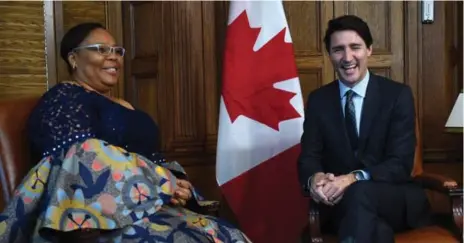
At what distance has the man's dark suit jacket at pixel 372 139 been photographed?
204cm

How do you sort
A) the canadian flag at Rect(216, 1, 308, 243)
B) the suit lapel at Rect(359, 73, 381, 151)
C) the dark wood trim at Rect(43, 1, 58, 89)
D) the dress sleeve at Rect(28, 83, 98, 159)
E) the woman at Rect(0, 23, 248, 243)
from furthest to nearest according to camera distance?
1. the dark wood trim at Rect(43, 1, 58, 89)
2. the canadian flag at Rect(216, 1, 308, 243)
3. the suit lapel at Rect(359, 73, 381, 151)
4. the dress sleeve at Rect(28, 83, 98, 159)
5. the woman at Rect(0, 23, 248, 243)

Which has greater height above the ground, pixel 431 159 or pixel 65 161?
pixel 65 161

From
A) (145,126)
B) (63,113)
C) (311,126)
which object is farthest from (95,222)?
(311,126)

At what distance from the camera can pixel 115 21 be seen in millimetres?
3172

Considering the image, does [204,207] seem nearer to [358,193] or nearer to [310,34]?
[358,193]

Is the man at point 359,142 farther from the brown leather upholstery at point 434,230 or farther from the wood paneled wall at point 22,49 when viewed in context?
the wood paneled wall at point 22,49

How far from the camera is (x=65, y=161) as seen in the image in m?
1.80

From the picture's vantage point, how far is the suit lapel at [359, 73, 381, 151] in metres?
2.12

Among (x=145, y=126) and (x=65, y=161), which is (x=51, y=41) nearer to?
(x=145, y=126)

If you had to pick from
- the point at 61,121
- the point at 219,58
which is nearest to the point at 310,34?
the point at 219,58

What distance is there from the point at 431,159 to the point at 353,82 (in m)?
1.17

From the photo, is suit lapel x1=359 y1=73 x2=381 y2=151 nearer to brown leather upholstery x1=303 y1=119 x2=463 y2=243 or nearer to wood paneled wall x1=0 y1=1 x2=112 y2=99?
brown leather upholstery x1=303 y1=119 x2=463 y2=243

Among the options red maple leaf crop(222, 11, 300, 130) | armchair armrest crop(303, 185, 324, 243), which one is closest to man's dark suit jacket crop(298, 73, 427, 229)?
armchair armrest crop(303, 185, 324, 243)

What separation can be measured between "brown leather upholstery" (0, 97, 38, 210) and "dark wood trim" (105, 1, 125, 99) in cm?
110
